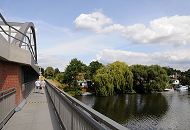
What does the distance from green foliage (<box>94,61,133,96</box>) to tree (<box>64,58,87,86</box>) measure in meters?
19.9

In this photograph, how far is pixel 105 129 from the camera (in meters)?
3.35

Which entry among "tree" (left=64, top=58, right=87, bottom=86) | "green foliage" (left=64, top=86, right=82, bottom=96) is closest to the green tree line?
"tree" (left=64, top=58, right=87, bottom=86)

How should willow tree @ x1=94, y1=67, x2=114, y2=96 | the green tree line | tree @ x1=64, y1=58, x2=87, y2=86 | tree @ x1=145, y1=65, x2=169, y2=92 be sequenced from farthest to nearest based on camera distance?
tree @ x1=64, y1=58, x2=87, y2=86, tree @ x1=145, y1=65, x2=169, y2=92, the green tree line, willow tree @ x1=94, y1=67, x2=114, y2=96

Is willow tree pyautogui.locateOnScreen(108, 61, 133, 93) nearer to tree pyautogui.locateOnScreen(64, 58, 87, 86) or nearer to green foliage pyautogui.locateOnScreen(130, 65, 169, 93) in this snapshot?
green foliage pyautogui.locateOnScreen(130, 65, 169, 93)

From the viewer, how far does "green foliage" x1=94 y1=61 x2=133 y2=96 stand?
83250 millimetres

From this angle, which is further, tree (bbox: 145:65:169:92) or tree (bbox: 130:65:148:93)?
tree (bbox: 145:65:169:92)

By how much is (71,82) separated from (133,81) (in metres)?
23.3

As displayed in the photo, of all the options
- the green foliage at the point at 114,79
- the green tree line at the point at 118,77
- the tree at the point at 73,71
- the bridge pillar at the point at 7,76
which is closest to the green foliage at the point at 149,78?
the green tree line at the point at 118,77

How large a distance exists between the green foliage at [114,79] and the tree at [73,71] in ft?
65.3

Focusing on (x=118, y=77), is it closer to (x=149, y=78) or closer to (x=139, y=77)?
(x=139, y=77)

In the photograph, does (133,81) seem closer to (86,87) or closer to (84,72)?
(86,87)

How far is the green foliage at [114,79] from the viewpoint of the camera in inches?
3278

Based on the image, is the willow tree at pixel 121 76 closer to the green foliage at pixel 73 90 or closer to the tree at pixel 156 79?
the tree at pixel 156 79

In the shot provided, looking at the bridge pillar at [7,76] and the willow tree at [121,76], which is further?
the willow tree at [121,76]
